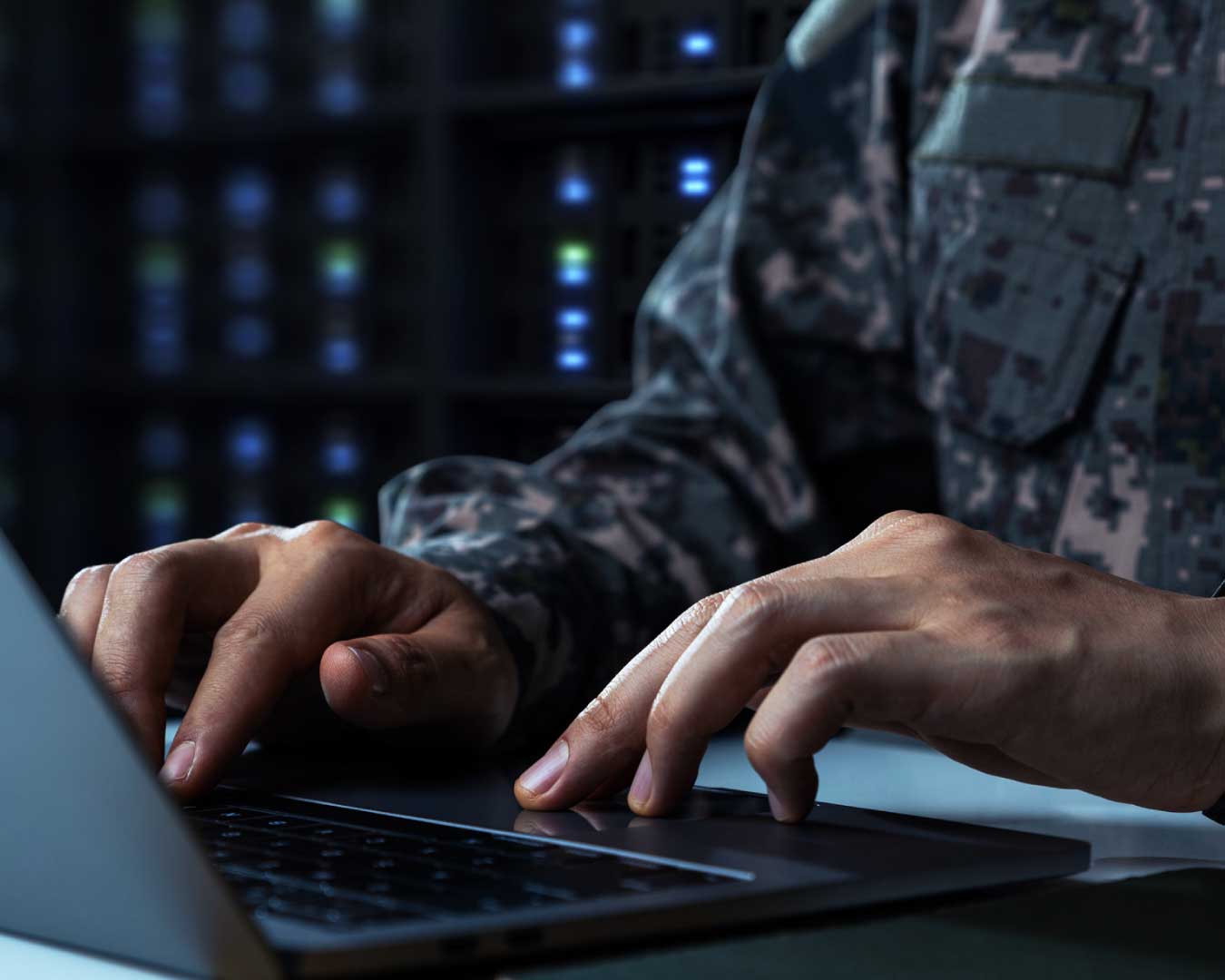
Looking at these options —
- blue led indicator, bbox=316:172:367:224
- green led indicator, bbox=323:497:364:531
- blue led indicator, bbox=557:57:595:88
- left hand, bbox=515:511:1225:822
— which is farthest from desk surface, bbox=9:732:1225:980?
blue led indicator, bbox=316:172:367:224

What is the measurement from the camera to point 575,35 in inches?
77.0

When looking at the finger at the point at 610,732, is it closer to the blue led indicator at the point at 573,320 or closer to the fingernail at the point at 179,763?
the fingernail at the point at 179,763

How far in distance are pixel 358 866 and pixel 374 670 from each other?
185 millimetres

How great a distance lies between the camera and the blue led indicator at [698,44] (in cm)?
175

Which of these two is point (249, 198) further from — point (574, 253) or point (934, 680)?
point (934, 680)

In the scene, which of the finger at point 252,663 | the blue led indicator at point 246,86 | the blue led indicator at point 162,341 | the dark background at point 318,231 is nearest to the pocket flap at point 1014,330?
the finger at point 252,663

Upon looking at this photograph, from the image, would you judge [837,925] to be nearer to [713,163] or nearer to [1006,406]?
[1006,406]

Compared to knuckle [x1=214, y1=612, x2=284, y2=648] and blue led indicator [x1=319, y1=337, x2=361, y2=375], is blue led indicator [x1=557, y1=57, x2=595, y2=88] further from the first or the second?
knuckle [x1=214, y1=612, x2=284, y2=648]

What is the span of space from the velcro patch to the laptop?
1.75ft

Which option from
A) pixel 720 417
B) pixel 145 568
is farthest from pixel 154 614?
pixel 720 417

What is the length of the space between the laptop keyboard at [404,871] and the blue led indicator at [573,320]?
151 cm

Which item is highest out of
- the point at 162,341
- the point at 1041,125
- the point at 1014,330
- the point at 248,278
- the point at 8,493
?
the point at 1041,125

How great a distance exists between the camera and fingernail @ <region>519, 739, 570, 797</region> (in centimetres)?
46

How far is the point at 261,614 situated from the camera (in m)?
0.55
